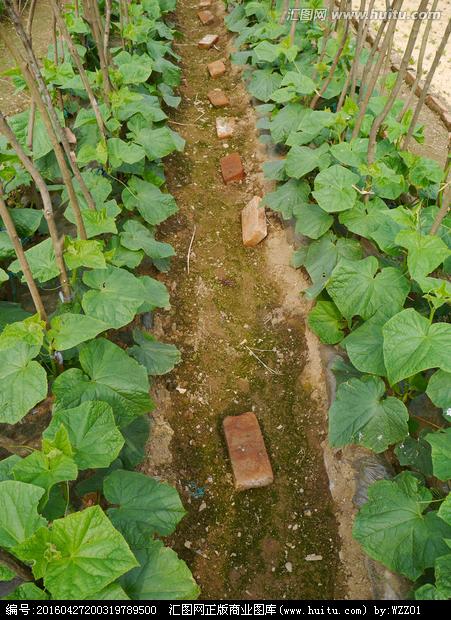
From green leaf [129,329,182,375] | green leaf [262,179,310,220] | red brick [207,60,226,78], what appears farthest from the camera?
red brick [207,60,226,78]

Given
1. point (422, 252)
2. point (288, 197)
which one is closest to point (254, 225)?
point (288, 197)

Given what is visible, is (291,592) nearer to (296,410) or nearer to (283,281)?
(296,410)

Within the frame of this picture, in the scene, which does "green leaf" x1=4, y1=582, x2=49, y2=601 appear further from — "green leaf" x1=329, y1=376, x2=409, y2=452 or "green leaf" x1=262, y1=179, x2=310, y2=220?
"green leaf" x1=262, y1=179, x2=310, y2=220

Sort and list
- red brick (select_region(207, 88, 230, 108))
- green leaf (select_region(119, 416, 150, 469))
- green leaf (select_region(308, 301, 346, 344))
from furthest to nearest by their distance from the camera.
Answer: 1. red brick (select_region(207, 88, 230, 108))
2. green leaf (select_region(308, 301, 346, 344))
3. green leaf (select_region(119, 416, 150, 469))

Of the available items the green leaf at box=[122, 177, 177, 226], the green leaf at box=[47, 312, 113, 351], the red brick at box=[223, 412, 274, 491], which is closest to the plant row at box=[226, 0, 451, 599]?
the red brick at box=[223, 412, 274, 491]

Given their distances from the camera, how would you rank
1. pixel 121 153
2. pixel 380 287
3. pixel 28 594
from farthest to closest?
pixel 121 153, pixel 380 287, pixel 28 594

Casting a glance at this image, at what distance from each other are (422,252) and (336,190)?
2.58 ft

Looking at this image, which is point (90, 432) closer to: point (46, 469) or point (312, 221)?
point (46, 469)

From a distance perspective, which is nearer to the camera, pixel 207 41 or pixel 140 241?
pixel 140 241

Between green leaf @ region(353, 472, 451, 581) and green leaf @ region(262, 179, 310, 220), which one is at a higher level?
green leaf @ region(262, 179, 310, 220)

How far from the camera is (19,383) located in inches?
77.0

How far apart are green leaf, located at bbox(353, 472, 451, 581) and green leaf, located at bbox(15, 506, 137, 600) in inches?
40.4

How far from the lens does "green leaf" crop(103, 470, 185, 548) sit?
1.86 meters

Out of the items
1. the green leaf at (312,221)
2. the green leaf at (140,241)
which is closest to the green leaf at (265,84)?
the green leaf at (312,221)
